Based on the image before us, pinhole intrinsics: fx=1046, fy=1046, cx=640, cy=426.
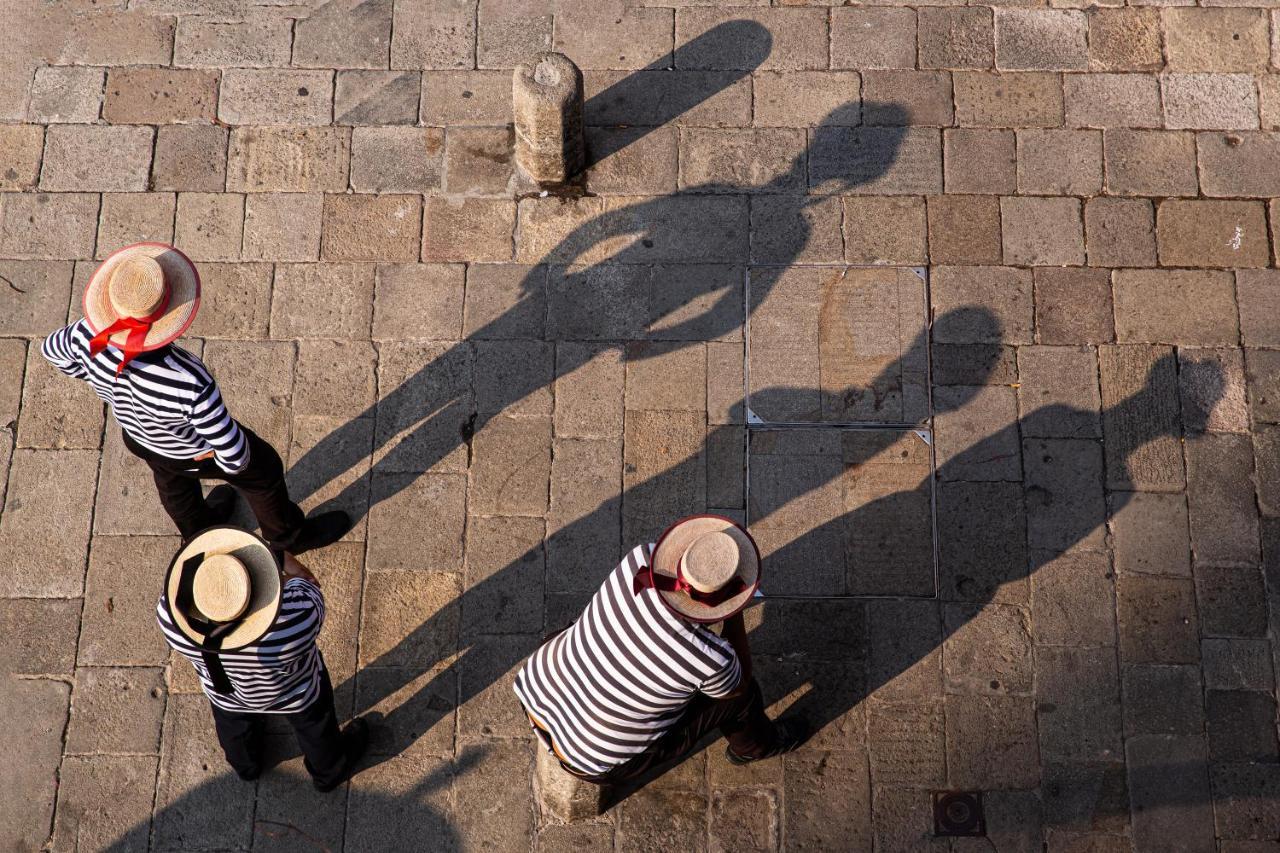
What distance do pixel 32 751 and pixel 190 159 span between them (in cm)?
341

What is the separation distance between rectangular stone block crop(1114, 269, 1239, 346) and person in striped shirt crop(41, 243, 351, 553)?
186 inches

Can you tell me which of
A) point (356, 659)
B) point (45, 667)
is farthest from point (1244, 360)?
point (45, 667)

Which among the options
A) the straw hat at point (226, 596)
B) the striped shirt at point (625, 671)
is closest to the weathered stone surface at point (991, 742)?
the striped shirt at point (625, 671)

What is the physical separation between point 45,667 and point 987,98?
6130 millimetres

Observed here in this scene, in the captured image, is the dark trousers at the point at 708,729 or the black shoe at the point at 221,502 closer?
the dark trousers at the point at 708,729

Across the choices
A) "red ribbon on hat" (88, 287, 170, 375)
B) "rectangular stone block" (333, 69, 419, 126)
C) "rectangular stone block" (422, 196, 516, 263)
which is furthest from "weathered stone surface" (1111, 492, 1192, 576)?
"red ribbon on hat" (88, 287, 170, 375)

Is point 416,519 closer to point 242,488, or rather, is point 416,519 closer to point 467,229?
point 242,488

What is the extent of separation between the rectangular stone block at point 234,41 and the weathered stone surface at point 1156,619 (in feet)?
18.9

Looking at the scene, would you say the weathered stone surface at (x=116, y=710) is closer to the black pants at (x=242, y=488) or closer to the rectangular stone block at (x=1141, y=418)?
the black pants at (x=242, y=488)

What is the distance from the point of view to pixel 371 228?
611cm

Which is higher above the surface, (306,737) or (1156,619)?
(1156,619)

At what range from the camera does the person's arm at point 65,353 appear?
459 cm

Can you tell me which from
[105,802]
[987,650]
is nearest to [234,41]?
[105,802]

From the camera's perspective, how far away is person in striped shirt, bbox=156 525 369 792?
402cm
